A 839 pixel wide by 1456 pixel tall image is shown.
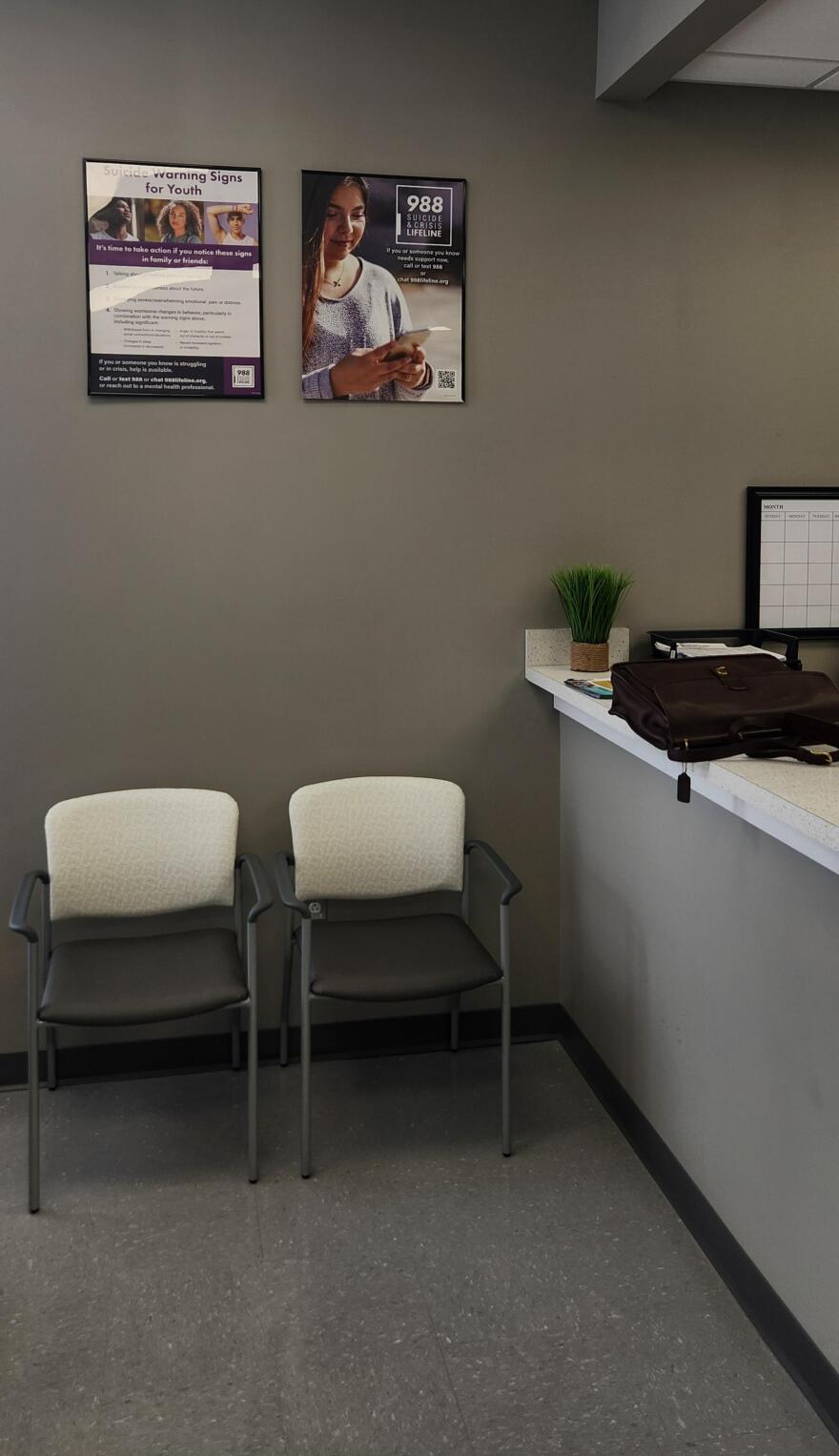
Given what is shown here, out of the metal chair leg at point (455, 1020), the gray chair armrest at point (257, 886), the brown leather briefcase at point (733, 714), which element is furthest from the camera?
the metal chair leg at point (455, 1020)

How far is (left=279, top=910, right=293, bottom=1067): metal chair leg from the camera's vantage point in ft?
10.2

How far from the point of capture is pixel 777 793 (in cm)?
189

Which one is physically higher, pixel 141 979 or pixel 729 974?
pixel 729 974

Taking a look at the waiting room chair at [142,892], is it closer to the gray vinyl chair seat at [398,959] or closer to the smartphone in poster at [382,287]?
the gray vinyl chair seat at [398,959]

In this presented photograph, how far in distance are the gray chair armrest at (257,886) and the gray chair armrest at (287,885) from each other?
0.12 feet

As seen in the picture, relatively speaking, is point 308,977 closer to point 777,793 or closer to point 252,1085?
point 252,1085

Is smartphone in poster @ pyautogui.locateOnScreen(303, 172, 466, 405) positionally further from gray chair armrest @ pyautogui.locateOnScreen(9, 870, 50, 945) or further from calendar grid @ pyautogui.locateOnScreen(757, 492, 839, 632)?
gray chair armrest @ pyautogui.locateOnScreen(9, 870, 50, 945)

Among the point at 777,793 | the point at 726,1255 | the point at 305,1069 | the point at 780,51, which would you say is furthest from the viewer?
the point at 780,51

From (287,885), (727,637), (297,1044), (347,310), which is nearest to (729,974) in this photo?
(287,885)

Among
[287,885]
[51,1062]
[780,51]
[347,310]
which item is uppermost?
[780,51]

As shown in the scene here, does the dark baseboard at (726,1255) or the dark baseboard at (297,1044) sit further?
the dark baseboard at (297,1044)

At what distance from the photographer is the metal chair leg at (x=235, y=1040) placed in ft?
10.3

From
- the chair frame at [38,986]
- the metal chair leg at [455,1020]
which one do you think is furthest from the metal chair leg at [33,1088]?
the metal chair leg at [455,1020]

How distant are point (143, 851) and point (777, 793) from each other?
1.65 meters
